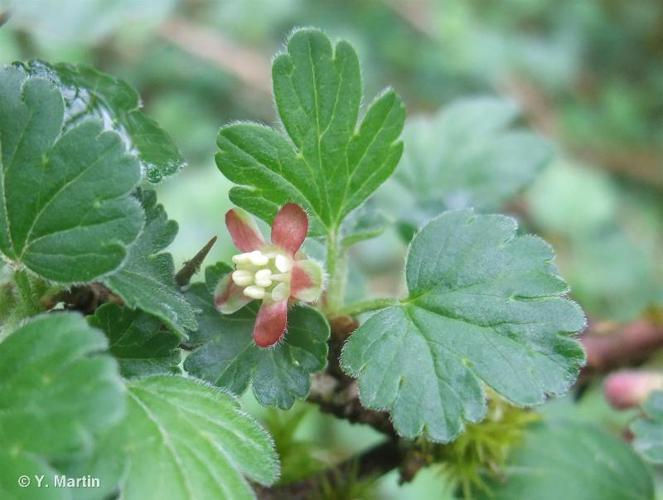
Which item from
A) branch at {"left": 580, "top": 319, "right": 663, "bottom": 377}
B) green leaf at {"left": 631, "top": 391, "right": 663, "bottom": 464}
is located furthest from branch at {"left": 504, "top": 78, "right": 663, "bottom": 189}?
green leaf at {"left": 631, "top": 391, "right": 663, "bottom": 464}

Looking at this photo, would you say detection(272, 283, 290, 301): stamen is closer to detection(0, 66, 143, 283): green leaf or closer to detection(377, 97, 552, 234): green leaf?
detection(0, 66, 143, 283): green leaf

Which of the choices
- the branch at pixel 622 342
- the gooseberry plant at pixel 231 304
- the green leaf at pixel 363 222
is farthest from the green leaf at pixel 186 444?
the branch at pixel 622 342

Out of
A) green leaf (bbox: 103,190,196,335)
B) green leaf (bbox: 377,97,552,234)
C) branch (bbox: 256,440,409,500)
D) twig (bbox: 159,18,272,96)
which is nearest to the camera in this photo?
green leaf (bbox: 103,190,196,335)

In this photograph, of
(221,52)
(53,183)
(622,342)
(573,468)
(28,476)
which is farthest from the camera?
(221,52)

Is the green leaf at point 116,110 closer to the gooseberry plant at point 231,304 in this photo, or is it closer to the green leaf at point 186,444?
the gooseberry plant at point 231,304

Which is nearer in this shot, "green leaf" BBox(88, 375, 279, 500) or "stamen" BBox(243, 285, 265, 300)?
"green leaf" BBox(88, 375, 279, 500)

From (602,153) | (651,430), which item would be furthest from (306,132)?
(602,153)

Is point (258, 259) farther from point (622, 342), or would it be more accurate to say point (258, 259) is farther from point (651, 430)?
point (622, 342)
